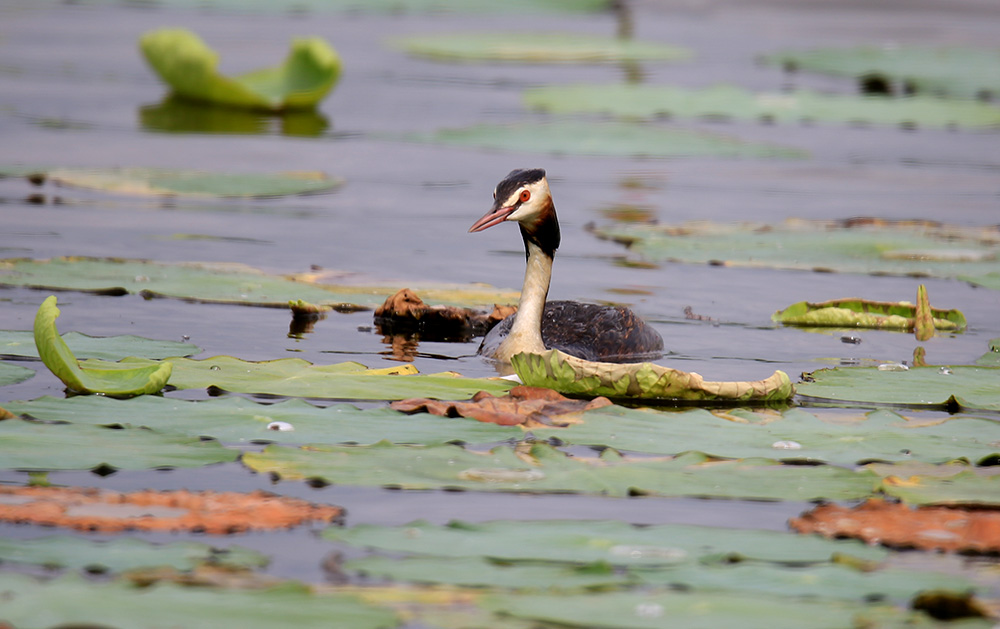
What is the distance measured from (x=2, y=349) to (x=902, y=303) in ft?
12.9

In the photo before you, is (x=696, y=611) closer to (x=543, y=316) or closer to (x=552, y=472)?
(x=552, y=472)

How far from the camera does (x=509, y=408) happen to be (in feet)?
14.6

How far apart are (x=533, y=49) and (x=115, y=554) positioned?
1672 cm

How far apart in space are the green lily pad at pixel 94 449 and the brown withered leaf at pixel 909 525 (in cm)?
154

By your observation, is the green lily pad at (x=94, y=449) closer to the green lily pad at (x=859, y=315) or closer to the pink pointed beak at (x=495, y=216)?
the pink pointed beak at (x=495, y=216)

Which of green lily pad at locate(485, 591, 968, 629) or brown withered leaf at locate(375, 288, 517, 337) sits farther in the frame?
brown withered leaf at locate(375, 288, 517, 337)

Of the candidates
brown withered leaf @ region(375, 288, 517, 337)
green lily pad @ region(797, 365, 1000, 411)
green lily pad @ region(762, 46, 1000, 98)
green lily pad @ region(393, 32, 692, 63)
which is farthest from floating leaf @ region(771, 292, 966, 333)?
green lily pad @ region(393, 32, 692, 63)

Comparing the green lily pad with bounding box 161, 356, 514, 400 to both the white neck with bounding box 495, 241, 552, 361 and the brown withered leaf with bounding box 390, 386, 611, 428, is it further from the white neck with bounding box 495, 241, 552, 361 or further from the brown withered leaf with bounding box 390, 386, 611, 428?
the white neck with bounding box 495, 241, 552, 361

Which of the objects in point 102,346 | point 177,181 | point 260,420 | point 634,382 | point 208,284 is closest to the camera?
point 260,420

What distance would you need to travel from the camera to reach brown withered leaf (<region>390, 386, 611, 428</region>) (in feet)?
14.2

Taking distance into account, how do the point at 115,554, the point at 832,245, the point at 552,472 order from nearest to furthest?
the point at 115,554 → the point at 552,472 → the point at 832,245

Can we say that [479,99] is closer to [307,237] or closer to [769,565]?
[307,237]

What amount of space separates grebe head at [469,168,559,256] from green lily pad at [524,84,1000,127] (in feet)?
23.8

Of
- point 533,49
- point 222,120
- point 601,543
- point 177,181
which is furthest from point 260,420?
point 533,49
